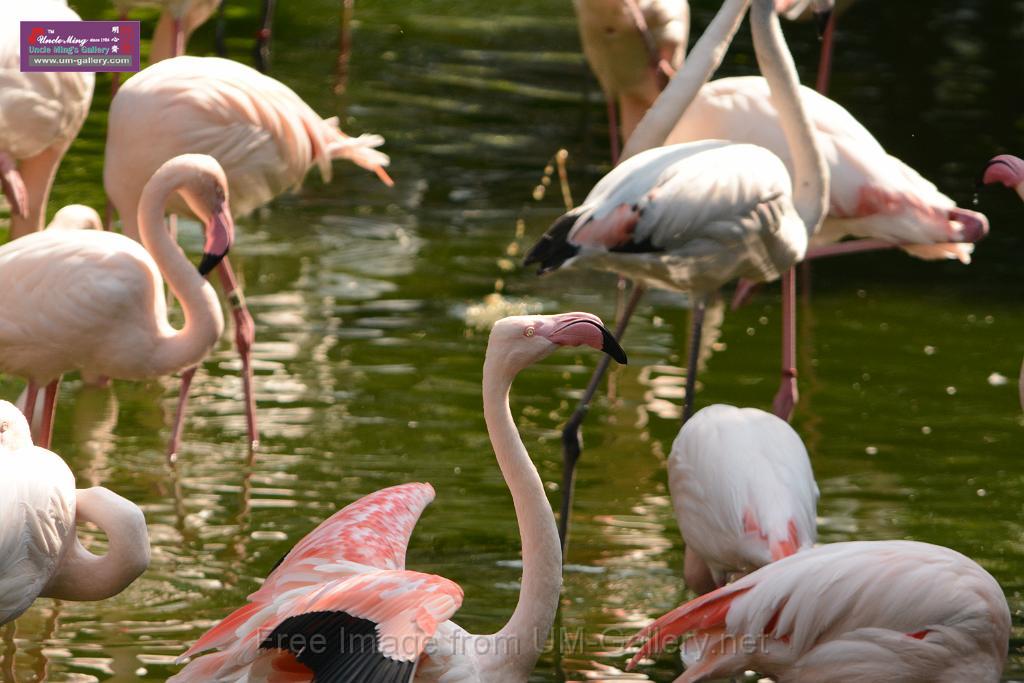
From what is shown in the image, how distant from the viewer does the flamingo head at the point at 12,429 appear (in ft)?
13.8

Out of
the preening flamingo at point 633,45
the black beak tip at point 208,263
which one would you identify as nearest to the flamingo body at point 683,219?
the black beak tip at point 208,263

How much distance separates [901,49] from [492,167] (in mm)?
4007

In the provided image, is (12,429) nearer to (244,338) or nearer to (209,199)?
(209,199)

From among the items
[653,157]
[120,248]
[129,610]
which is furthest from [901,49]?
[129,610]

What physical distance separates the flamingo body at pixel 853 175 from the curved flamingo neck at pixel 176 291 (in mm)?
2091

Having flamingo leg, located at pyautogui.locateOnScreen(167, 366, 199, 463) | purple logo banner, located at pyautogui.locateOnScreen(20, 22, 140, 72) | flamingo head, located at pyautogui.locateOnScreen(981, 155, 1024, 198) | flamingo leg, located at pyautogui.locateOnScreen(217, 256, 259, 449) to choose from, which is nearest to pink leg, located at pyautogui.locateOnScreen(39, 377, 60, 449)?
flamingo leg, located at pyautogui.locateOnScreen(167, 366, 199, 463)

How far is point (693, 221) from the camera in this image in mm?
4918

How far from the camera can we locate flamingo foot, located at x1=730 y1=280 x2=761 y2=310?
6.88m

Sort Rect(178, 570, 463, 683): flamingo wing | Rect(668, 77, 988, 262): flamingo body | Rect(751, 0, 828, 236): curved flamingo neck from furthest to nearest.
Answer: Rect(668, 77, 988, 262): flamingo body
Rect(751, 0, 828, 236): curved flamingo neck
Rect(178, 570, 463, 683): flamingo wing

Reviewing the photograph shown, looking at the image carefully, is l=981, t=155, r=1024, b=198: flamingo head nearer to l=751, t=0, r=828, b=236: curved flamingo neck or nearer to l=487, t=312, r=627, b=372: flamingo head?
l=751, t=0, r=828, b=236: curved flamingo neck

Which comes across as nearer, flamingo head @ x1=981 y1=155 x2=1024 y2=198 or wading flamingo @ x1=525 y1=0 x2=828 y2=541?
flamingo head @ x1=981 y1=155 x2=1024 y2=198

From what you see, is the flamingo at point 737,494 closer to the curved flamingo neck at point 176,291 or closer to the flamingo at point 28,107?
the curved flamingo neck at point 176,291

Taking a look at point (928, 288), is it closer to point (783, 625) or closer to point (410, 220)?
point (410, 220)

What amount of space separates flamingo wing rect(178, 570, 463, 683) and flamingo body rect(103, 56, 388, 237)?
2.97m
